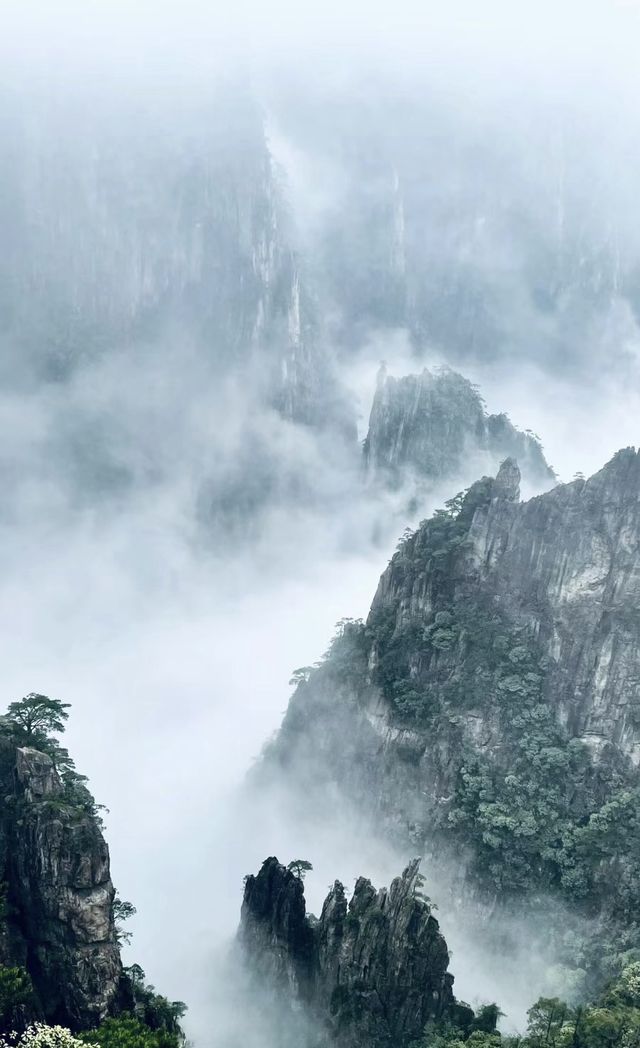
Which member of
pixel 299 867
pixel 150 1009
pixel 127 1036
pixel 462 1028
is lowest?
pixel 462 1028

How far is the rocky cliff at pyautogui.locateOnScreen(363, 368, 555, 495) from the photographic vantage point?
170875mm

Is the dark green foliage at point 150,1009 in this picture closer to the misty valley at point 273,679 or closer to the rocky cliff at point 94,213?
the misty valley at point 273,679

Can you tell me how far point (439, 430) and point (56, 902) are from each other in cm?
11672

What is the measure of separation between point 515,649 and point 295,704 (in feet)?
114

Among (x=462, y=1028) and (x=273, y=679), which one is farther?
(x=273, y=679)

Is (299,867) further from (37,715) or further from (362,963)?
(37,715)

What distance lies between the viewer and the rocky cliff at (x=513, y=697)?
299 ft

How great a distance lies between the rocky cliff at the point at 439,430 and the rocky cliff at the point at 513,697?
5844cm

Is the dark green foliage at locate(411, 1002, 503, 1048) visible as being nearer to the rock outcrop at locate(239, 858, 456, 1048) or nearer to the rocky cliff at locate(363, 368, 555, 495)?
the rock outcrop at locate(239, 858, 456, 1048)

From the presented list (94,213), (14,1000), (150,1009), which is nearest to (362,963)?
(150,1009)

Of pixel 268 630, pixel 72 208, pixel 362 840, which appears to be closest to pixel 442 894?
pixel 362 840

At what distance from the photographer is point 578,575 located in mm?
98625

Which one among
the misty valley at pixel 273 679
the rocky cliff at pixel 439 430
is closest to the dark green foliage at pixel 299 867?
the misty valley at pixel 273 679

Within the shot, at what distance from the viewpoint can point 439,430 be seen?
17100 centimetres
